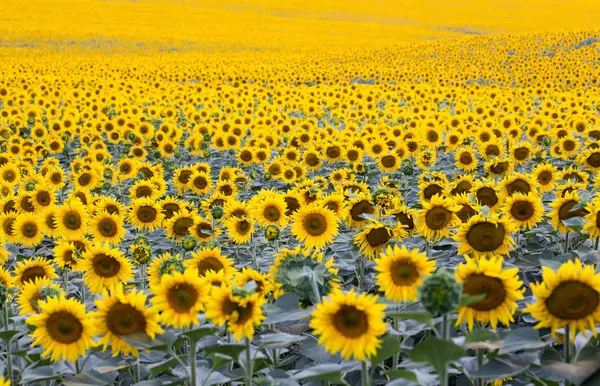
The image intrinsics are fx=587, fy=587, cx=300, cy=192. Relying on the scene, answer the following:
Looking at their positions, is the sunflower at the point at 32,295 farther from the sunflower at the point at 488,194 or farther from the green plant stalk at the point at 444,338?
the sunflower at the point at 488,194

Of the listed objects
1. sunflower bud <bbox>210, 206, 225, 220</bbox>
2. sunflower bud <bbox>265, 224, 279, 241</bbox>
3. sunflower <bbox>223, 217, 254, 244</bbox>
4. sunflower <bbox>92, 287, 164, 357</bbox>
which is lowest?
sunflower <bbox>223, 217, 254, 244</bbox>

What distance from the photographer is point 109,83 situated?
2020 cm

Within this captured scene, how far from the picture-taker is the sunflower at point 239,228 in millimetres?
4781

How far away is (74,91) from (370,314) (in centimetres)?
1586

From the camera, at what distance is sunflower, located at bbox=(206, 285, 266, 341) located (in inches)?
88.1

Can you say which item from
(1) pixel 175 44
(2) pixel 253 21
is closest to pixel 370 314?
(1) pixel 175 44

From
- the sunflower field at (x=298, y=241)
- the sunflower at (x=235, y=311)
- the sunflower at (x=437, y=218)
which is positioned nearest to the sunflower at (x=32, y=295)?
the sunflower field at (x=298, y=241)

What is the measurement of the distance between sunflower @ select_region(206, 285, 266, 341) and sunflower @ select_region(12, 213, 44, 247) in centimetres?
336

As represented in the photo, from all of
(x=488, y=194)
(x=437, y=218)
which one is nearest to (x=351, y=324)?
(x=437, y=218)

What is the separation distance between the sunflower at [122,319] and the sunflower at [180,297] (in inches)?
2.1

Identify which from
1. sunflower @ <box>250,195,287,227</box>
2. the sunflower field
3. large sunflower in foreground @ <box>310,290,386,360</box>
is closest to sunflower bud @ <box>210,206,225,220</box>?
the sunflower field

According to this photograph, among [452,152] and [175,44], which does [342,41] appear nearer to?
[175,44]

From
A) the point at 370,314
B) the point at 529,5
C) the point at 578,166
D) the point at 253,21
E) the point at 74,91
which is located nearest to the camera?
the point at 370,314

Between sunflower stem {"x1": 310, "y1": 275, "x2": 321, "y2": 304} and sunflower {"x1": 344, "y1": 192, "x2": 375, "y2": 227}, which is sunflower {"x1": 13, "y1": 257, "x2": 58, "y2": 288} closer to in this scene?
sunflower stem {"x1": 310, "y1": 275, "x2": 321, "y2": 304}
